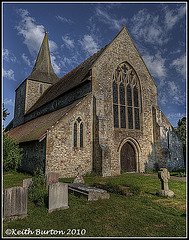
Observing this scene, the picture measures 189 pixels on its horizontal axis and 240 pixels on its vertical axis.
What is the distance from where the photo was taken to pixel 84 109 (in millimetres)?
14039

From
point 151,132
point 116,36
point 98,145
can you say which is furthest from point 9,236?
point 116,36

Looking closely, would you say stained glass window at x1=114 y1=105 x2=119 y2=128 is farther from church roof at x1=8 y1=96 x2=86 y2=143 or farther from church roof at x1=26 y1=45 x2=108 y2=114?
church roof at x1=26 y1=45 x2=108 y2=114

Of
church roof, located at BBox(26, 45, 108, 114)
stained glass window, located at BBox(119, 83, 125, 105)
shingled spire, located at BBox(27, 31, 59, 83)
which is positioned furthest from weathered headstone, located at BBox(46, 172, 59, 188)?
shingled spire, located at BBox(27, 31, 59, 83)

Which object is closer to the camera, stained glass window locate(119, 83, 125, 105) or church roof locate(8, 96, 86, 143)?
church roof locate(8, 96, 86, 143)

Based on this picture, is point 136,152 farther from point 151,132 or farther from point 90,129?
point 90,129

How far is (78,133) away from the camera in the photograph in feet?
44.4

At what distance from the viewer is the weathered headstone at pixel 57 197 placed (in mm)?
5793

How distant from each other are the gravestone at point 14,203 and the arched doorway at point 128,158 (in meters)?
11.3

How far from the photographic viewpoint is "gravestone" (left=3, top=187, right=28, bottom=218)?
507cm

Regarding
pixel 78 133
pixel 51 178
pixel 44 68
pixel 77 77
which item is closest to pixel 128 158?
pixel 78 133

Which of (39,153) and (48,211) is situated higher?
(39,153)

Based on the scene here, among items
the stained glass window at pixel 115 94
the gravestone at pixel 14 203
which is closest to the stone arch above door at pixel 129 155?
the stained glass window at pixel 115 94

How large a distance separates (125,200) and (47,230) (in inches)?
142

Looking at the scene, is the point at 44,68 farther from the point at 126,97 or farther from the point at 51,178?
the point at 51,178
